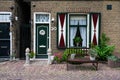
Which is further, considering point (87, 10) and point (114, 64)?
point (87, 10)

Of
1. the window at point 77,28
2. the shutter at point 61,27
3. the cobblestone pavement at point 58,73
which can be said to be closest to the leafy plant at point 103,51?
the cobblestone pavement at point 58,73

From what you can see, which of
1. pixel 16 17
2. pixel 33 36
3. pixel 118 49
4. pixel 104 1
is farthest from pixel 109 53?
pixel 16 17

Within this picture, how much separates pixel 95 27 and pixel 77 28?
1107mm

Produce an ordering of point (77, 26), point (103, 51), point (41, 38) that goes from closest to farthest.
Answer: point (103, 51) < point (77, 26) < point (41, 38)

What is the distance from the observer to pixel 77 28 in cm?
1908

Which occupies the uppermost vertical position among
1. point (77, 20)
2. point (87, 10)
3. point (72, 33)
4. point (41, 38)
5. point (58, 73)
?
point (87, 10)

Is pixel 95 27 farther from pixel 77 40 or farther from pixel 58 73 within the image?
pixel 58 73

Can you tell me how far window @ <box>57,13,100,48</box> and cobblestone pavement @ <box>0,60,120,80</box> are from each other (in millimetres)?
2884

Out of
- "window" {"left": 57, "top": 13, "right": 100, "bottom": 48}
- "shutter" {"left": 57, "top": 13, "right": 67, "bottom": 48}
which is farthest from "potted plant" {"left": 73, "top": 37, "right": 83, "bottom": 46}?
"shutter" {"left": 57, "top": 13, "right": 67, "bottom": 48}

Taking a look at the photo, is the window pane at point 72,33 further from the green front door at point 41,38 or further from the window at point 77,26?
the green front door at point 41,38

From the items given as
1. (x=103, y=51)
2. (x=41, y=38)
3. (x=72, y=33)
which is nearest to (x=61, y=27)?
(x=72, y=33)

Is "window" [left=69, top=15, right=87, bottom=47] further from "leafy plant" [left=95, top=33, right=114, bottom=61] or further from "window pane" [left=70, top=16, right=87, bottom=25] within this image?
"leafy plant" [left=95, top=33, right=114, bottom=61]

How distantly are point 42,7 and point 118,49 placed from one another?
534 cm

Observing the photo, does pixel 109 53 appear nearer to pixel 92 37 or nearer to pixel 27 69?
pixel 92 37
